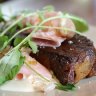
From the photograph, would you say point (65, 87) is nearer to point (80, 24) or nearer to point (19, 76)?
point (19, 76)

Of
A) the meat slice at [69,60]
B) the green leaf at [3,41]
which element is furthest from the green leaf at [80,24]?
the green leaf at [3,41]

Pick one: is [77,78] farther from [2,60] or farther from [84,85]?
[2,60]

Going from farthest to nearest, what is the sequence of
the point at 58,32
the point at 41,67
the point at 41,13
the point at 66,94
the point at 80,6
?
1. the point at 80,6
2. the point at 41,13
3. the point at 58,32
4. the point at 41,67
5. the point at 66,94

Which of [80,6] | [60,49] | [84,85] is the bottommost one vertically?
[80,6]

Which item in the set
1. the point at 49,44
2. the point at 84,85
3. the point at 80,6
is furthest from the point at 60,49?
the point at 80,6

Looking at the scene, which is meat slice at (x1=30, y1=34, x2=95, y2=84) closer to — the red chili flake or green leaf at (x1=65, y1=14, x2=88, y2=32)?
the red chili flake

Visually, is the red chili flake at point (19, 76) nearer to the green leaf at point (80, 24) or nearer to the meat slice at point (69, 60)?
the meat slice at point (69, 60)
